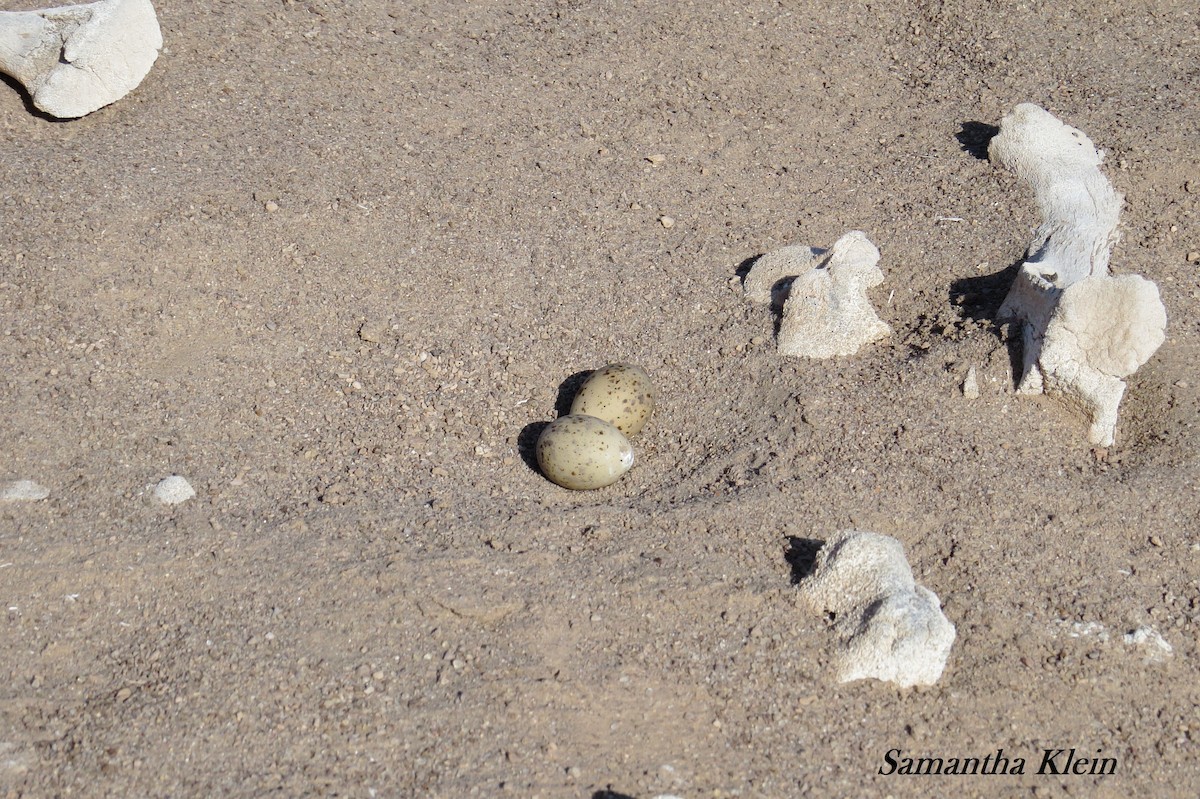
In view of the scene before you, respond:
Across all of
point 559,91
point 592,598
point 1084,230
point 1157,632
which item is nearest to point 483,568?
point 592,598

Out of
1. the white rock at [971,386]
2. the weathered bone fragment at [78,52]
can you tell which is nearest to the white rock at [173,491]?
the weathered bone fragment at [78,52]

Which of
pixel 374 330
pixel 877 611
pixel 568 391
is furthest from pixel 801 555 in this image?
pixel 374 330

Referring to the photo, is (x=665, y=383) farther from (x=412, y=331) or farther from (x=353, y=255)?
(x=353, y=255)

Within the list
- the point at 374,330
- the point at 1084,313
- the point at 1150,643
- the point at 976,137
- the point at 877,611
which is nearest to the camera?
the point at 877,611

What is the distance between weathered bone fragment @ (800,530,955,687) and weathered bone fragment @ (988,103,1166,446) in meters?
1.14

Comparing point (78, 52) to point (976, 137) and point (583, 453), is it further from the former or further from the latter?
point (976, 137)

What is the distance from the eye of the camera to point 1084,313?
3896 mm

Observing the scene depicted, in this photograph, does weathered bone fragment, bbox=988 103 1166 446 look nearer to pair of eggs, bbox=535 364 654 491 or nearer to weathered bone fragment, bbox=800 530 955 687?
weathered bone fragment, bbox=800 530 955 687

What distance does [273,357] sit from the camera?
445 cm

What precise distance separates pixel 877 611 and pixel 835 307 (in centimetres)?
165

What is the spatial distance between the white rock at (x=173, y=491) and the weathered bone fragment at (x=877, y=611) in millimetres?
2172

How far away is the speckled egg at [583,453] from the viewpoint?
3855 mm

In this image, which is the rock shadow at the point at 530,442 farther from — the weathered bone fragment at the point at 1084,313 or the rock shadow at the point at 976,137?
the rock shadow at the point at 976,137

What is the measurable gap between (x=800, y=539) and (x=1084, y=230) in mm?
2148
